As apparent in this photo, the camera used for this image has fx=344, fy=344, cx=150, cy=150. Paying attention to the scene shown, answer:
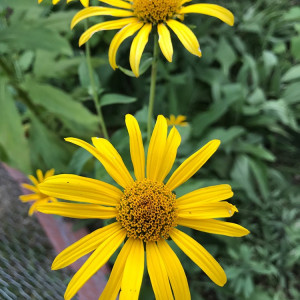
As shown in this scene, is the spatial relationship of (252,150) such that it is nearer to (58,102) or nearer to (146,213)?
(58,102)

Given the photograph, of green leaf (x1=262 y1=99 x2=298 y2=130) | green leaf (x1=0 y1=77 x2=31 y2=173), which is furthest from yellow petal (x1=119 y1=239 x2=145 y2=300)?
green leaf (x1=262 y1=99 x2=298 y2=130)

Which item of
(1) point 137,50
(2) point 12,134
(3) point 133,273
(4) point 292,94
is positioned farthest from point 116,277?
(4) point 292,94

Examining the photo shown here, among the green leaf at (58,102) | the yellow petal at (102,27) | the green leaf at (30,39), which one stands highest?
the green leaf at (30,39)

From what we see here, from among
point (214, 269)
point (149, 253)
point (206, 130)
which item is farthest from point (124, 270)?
point (206, 130)

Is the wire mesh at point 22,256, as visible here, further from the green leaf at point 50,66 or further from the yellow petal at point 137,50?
the yellow petal at point 137,50

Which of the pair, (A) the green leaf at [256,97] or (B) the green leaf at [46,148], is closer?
(B) the green leaf at [46,148]

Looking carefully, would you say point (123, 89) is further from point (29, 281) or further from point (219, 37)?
point (29, 281)

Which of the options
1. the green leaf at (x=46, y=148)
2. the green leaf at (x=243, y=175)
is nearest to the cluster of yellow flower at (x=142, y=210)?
the green leaf at (x=46, y=148)
